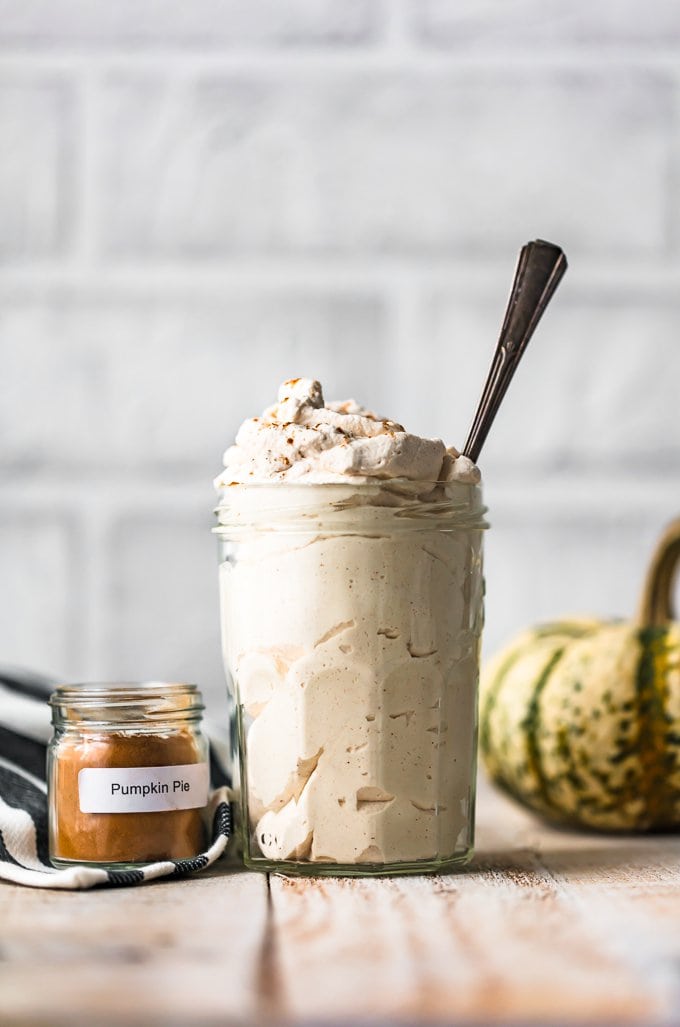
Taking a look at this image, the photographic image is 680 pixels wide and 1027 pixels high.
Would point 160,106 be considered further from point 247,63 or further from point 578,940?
point 578,940

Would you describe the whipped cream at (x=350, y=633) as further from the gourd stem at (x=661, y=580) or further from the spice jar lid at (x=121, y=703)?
the gourd stem at (x=661, y=580)

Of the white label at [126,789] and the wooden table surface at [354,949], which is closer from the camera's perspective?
the wooden table surface at [354,949]

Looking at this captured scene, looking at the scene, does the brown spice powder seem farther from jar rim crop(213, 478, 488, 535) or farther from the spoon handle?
the spoon handle

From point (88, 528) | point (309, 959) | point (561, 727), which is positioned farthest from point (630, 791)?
point (88, 528)

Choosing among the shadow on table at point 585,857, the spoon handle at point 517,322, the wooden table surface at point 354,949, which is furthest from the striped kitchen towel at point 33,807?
the spoon handle at point 517,322

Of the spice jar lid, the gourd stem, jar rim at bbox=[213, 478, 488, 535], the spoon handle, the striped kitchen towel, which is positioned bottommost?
the striped kitchen towel

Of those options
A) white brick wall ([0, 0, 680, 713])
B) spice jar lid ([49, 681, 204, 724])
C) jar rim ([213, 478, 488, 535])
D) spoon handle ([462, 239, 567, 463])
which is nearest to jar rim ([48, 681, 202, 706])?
spice jar lid ([49, 681, 204, 724])
